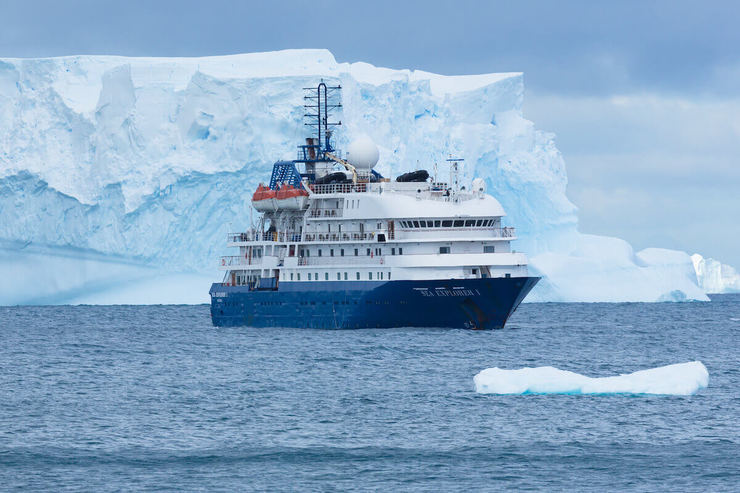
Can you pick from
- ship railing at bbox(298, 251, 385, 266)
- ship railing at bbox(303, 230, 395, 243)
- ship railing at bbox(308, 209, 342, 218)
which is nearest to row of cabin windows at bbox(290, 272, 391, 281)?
ship railing at bbox(298, 251, 385, 266)

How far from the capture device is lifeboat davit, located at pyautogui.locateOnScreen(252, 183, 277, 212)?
152ft

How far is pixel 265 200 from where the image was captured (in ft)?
154

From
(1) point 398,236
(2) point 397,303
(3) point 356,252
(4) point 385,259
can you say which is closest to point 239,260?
(3) point 356,252

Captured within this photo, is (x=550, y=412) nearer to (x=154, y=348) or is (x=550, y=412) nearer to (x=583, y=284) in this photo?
(x=154, y=348)

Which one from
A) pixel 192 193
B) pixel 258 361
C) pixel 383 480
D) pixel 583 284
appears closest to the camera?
pixel 383 480

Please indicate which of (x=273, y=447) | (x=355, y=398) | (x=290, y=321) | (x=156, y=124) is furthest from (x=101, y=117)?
(x=273, y=447)

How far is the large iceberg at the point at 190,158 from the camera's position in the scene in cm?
6216

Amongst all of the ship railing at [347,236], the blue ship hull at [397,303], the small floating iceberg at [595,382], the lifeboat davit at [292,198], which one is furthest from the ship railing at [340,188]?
the small floating iceberg at [595,382]

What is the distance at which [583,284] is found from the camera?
219ft

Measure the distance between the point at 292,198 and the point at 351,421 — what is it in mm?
22971

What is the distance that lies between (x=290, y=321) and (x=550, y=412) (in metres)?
21.7

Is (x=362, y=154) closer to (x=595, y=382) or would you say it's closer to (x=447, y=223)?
(x=447, y=223)

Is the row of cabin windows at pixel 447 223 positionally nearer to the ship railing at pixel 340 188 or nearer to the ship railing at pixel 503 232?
the ship railing at pixel 503 232

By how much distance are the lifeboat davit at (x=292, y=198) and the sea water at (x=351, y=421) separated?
298 inches
